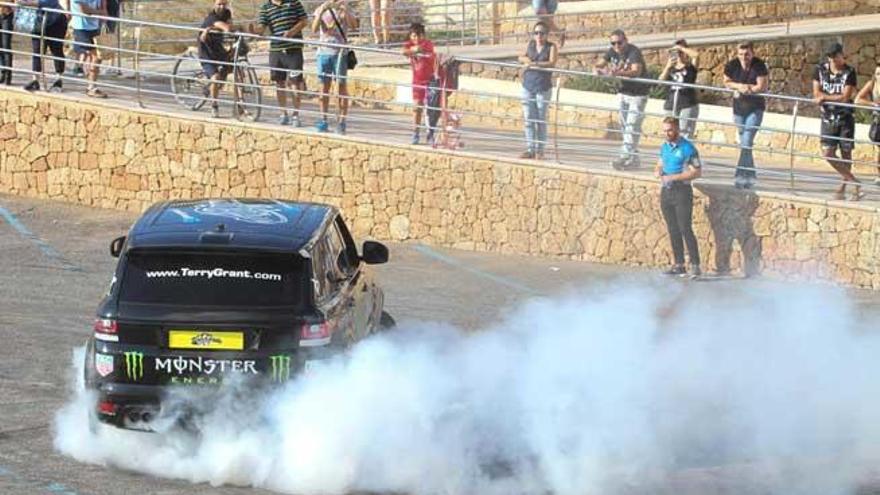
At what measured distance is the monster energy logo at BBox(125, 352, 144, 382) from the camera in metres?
11.6

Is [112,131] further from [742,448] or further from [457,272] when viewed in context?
[742,448]

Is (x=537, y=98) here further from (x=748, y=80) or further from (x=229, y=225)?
(x=229, y=225)

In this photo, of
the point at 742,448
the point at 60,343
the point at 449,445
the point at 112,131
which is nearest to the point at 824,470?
the point at 742,448

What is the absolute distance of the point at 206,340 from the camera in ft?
37.8

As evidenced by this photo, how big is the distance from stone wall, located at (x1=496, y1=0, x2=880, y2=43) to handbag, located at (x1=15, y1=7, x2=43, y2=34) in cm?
883

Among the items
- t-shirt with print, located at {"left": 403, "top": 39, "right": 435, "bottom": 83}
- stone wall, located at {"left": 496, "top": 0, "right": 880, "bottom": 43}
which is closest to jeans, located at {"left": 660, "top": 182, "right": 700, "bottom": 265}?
t-shirt with print, located at {"left": 403, "top": 39, "right": 435, "bottom": 83}

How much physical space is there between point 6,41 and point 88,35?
1045 mm

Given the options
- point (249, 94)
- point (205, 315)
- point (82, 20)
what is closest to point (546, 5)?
point (249, 94)

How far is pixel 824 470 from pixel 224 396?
13.0 ft

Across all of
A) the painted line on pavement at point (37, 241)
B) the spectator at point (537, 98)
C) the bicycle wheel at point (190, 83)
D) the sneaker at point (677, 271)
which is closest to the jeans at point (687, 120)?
the spectator at point (537, 98)

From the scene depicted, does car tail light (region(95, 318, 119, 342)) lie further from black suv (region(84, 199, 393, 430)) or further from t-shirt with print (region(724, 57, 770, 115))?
t-shirt with print (region(724, 57, 770, 115))

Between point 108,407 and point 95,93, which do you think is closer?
point 108,407

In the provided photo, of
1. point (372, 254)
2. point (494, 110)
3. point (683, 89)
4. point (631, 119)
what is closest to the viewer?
point (372, 254)

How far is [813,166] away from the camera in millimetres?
22062
